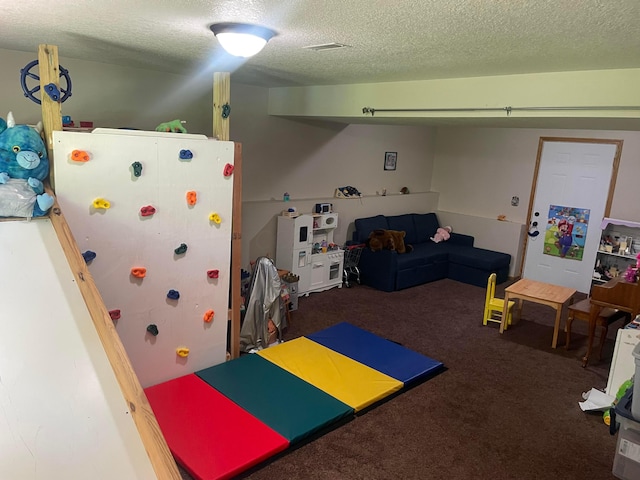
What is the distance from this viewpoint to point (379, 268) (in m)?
6.20

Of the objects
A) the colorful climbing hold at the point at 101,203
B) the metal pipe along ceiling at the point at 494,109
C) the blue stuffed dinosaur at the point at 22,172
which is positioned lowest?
the colorful climbing hold at the point at 101,203

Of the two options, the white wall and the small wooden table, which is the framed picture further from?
the white wall

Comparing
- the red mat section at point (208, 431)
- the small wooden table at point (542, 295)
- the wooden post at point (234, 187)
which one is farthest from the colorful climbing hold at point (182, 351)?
the small wooden table at point (542, 295)

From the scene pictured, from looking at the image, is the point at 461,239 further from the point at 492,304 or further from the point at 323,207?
the point at 323,207

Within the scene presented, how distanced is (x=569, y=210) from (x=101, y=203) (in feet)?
19.7

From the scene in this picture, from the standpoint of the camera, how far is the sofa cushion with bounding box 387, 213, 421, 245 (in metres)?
7.01

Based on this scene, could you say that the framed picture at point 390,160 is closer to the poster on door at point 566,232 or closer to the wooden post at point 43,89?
the poster on door at point 566,232

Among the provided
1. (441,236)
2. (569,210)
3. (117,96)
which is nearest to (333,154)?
(441,236)

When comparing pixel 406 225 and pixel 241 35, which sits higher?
pixel 241 35

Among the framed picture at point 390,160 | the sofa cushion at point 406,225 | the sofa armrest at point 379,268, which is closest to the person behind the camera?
the sofa armrest at point 379,268

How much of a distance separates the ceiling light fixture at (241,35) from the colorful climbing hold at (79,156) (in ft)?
3.52

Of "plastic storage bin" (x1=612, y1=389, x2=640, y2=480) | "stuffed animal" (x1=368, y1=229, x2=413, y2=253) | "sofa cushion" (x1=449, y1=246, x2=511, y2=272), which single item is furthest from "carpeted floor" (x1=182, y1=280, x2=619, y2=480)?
"sofa cushion" (x1=449, y1=246, x2=511, y2=272)

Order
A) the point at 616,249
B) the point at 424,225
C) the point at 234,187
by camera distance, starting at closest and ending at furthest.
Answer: the point at 234,187 → the point at 616,249 → the point at 424,225

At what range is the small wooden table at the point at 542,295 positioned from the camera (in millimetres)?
4640
